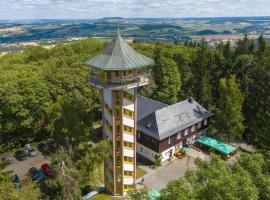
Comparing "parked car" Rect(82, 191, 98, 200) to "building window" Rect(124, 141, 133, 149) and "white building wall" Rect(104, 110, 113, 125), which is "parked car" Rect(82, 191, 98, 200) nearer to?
"building window" Rect(124, 141, 133, 149)

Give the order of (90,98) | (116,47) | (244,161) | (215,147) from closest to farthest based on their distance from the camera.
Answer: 1. (244,161)
2. (116,47)
3. (215,147)
4. (90,98)

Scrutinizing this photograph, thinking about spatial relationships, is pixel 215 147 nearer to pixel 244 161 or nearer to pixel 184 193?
pixel 244 161

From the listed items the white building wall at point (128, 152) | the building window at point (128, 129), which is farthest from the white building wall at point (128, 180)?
the building window at point (128, 129)

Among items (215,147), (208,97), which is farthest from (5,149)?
(208,97)

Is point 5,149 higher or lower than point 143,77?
lower

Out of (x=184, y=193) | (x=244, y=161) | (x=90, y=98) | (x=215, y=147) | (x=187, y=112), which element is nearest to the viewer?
(x=184, y=193)

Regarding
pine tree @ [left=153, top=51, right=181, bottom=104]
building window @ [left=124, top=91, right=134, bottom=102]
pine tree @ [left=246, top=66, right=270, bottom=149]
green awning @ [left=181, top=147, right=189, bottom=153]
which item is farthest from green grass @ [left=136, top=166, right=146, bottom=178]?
pine tree @ [left=153, top=51, right=181, bottom=104]

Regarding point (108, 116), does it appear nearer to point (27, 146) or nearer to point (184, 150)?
point (184, 150)
